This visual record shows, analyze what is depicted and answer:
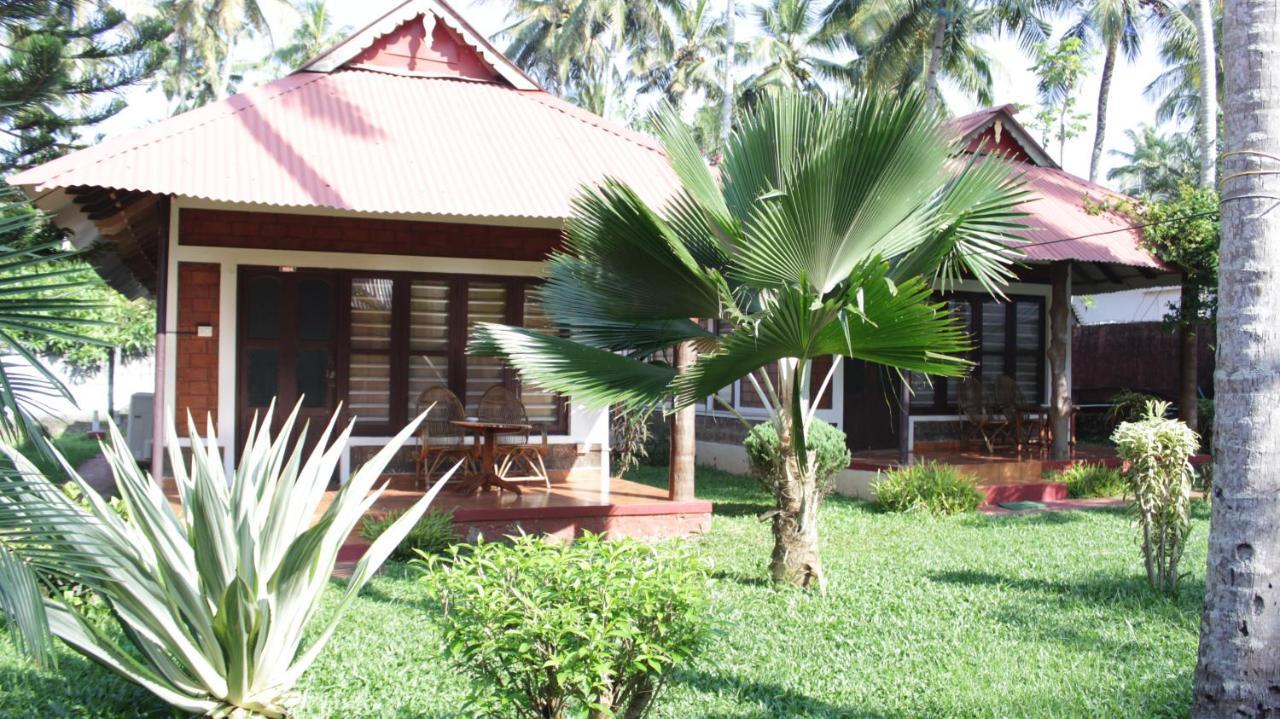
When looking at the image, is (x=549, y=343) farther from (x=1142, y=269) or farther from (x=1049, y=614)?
(x=1142, y=269)

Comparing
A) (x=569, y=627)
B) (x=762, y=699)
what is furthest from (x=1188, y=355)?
(x=569, y=627)

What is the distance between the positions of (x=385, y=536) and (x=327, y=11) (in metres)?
39.9

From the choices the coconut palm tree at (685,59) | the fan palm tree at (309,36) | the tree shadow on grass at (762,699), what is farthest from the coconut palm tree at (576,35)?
the tree shadow on grass at (762,699)

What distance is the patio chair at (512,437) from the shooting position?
1032 cm

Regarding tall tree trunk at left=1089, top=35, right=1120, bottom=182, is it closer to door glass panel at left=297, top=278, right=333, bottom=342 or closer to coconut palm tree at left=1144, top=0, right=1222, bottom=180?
coconut palm tree at left=1144, top=0, right=1222, bottom=180

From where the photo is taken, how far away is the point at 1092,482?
12.5m

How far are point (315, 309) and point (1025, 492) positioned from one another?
8.23 meters

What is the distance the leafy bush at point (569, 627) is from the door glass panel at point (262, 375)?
6976 millimetres

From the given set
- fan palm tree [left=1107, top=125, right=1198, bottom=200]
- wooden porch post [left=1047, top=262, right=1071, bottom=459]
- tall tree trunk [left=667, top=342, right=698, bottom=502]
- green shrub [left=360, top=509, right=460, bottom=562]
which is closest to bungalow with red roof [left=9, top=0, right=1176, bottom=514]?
tall tree trunk [left=667, top=342, right=698, bottom=502]

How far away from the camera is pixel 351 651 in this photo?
5.77 metres

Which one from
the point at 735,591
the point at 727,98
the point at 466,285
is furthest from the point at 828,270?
the point at 727,98

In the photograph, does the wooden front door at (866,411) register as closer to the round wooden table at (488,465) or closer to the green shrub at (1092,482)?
the green shrub at (1092,482)

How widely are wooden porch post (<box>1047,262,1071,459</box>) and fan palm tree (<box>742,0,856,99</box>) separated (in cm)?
2145

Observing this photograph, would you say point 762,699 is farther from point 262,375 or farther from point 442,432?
point 262,375
